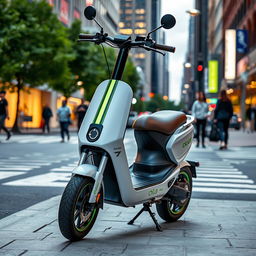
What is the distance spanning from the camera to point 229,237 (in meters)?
4.72

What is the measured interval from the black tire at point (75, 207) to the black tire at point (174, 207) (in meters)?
1.01

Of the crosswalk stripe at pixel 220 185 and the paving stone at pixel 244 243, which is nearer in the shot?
the paving stone at pixel 244 243

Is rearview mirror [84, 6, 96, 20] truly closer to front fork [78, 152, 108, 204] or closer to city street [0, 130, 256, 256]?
front fork [78, 152, 108, 204]

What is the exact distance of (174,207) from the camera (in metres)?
5.55

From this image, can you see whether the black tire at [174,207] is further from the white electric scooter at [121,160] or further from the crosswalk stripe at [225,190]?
the crosswalk stripe at [225,190]

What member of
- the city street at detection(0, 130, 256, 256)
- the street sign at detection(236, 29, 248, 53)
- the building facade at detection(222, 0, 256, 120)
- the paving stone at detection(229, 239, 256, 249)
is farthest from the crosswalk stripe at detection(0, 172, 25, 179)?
the street sign at detection(236, 29, 248, 53)

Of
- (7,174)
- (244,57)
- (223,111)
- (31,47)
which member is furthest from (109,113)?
(244,57)

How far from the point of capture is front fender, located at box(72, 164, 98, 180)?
4.42 m

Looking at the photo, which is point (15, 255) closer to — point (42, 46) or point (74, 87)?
point (42, 46)

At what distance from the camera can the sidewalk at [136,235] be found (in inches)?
166

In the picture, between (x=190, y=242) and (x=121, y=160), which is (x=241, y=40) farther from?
(x=190, y=242)

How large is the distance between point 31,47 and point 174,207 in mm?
28203

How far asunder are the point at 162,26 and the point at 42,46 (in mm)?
28480

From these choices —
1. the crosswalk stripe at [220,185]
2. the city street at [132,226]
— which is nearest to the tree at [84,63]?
the crosswalk stripe at [220,185]
